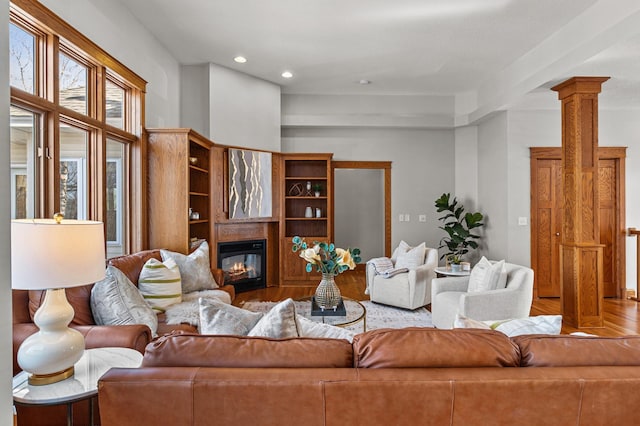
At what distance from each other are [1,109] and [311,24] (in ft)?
11.7

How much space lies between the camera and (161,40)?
4.26m

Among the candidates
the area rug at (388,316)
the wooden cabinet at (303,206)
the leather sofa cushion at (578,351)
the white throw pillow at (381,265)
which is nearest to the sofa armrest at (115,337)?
the leather sofa cushion at (578,351)

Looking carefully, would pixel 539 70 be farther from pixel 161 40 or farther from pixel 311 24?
pixel 161 40

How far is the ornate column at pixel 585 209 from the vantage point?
148 inches

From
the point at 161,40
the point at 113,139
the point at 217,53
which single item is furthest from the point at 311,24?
the point at 113,139

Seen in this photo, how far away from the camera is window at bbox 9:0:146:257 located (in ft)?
7.89

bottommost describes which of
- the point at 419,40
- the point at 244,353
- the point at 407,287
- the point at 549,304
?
the point at 549,304

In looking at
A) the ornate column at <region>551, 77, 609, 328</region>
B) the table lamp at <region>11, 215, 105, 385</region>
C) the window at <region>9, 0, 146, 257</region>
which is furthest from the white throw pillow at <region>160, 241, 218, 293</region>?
the ornate column at <region>551, 77, 609, 328</region>

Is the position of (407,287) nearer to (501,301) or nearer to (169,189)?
(501,301)

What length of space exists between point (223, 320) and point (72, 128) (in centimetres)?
242

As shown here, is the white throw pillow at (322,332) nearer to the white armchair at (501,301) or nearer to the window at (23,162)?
the white armchair at (501,301)

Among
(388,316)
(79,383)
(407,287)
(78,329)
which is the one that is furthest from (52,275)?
(407,287)

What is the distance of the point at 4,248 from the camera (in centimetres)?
71

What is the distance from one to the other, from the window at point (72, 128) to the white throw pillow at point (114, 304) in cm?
75
